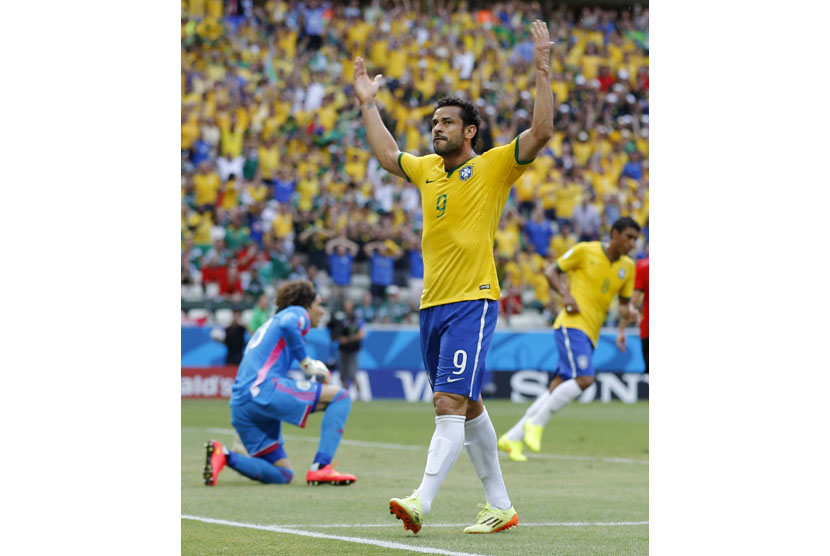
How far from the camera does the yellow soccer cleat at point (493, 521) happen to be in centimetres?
710

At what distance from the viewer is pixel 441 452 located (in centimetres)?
664

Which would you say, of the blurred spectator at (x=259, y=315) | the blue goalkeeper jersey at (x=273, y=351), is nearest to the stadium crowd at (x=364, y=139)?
the blurred spectator at (x=259, y=315)

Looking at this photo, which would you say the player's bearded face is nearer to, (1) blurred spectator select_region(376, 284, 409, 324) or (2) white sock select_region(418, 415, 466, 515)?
(2) white sock select_region(418, 415, 466, 515)

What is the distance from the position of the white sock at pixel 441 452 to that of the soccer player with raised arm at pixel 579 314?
5.86 meters

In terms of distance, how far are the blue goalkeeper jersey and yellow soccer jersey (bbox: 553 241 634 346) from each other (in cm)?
385

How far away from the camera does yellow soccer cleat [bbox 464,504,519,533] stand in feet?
23.3

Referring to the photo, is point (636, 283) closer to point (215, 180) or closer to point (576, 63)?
point (215, 180)

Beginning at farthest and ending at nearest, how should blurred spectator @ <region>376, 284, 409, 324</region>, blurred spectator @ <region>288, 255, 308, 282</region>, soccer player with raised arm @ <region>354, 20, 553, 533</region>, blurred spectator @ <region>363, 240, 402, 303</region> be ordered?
1. blurred spectator @ <region>363, 240, 402, 303</region>
2. blurred spectator @ <region>376, 284, 409, 324</region>
3. blurred spectator @ <region>288, 255, 308, 282</region>
4. soccer player with raised arm @ <region>354, 20, 553, 533</region>

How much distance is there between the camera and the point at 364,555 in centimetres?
611

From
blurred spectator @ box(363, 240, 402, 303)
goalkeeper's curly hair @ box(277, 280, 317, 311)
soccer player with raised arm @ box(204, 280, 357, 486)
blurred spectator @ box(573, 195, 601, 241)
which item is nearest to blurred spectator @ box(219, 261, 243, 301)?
blurred spectator @ box(363, 240, 402, 303)

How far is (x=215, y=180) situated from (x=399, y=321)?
5.16 meters

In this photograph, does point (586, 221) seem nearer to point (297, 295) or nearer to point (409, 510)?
point (297, 295)
